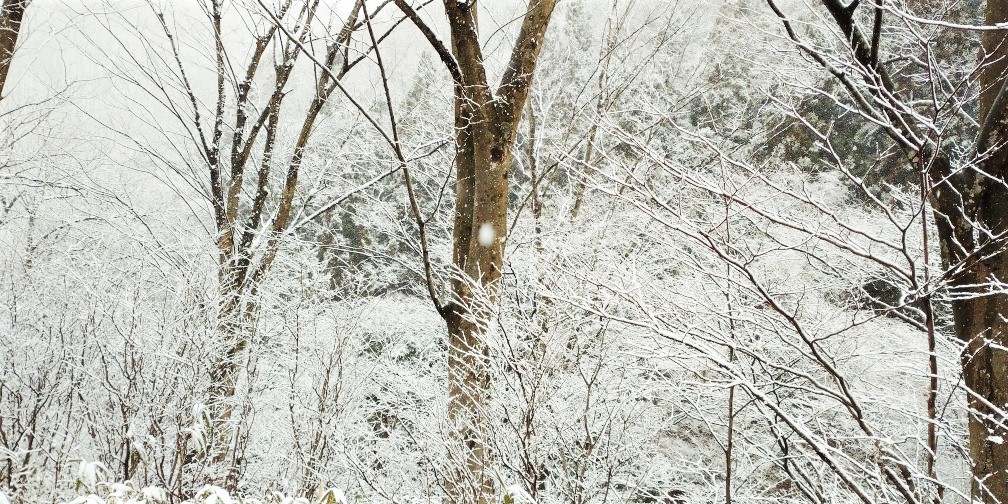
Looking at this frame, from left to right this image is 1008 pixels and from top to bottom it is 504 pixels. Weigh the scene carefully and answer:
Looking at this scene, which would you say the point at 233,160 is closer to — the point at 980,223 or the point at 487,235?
the point at 487,235

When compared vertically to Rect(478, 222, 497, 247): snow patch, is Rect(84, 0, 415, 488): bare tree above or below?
above

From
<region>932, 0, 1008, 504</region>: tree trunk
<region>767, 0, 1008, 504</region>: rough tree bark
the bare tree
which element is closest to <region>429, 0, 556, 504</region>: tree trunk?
<region>767, 0, 1008, 504</region>: rough tree bark

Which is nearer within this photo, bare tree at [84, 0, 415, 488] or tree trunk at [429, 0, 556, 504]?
tree trunk at [429, 0, 556, 504]

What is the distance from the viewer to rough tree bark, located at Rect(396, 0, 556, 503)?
9.18ft

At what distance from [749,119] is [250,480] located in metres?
11.6

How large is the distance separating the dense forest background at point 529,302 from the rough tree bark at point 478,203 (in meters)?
0.01

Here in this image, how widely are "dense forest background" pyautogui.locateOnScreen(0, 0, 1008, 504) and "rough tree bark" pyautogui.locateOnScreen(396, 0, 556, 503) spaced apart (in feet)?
0.05

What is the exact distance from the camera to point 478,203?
2.95m

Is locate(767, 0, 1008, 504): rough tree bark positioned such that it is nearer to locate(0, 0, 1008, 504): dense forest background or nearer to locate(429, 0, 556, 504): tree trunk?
locate(0, 0, 1008, 504): dense forest background

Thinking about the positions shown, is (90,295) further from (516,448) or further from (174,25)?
(516,448)

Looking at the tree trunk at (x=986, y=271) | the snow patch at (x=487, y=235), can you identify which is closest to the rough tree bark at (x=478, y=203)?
the snow patch at (x=487, y=235)

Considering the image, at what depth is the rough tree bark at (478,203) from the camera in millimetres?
2797

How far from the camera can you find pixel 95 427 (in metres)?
4.44

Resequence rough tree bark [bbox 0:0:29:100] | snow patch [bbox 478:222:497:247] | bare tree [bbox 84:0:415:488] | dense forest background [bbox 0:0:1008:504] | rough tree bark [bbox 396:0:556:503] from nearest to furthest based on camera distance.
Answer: dense forest background [bbox 0:0:1008:504] → rough tree bark [bbox 396:0:556:503] → snow patch [bbox 478:222:497:247] → rough tree bark [bbox 0:0:29:100] → bare tree [bbox 84:0:415:488]
